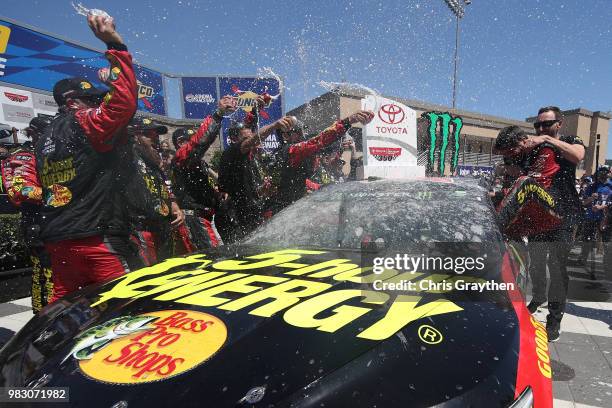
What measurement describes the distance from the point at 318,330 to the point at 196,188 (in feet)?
8.66

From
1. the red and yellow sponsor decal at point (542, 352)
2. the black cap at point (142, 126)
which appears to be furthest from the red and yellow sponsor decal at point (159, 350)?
the black cap at point (142, 126)

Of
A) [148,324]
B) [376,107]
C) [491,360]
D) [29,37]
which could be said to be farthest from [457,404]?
[29,37]

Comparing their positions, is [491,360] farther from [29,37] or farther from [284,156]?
[29,37]

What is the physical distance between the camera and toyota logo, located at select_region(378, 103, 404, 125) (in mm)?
4266

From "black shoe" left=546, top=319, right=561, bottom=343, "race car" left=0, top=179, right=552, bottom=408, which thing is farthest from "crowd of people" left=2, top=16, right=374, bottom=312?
"black shoe" left=546, top=319, right=561, bottom=343

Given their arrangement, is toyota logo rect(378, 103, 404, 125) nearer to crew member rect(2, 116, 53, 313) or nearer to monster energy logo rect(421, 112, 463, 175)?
monster energy logo rect(421, 112, 463, 175)

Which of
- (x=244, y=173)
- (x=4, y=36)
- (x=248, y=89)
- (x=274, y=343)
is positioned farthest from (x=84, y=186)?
(x=248, y=89)

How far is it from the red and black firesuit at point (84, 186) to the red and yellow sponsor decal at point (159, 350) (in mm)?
922

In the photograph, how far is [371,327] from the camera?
1.14 meters

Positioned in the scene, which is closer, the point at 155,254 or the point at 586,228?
the point at 155,254

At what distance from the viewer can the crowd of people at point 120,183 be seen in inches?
79.4

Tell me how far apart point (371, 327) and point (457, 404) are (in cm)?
32

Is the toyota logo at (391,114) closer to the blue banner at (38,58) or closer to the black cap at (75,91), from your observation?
the black cap at (75,91)

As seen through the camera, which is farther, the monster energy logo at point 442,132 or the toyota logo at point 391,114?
the monster energy logo at point 442,132
